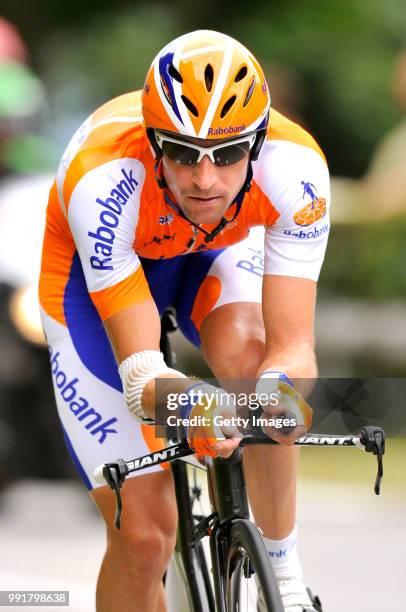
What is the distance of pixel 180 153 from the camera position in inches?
190

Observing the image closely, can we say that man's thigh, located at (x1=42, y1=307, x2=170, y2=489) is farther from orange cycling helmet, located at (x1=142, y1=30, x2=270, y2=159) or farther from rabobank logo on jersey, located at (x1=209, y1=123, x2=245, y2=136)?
rabobank logo on jersey, located at (x1=209, y1=123, x2=245, y2=136)

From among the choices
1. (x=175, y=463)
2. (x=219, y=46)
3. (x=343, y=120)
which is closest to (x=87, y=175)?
(x=219, y=46)

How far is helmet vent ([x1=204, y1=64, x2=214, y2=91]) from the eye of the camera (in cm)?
482

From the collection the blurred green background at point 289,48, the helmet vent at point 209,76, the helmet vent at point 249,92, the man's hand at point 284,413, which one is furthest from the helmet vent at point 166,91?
the blurred green background at point 289,48

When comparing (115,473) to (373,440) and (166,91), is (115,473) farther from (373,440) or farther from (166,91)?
(166,91)

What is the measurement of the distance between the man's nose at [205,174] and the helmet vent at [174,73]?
0.28 m

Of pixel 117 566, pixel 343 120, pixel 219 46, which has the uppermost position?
pixel 343 120

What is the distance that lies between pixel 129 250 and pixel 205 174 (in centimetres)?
44

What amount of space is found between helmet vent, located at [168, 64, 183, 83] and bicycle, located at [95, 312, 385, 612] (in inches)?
45.5

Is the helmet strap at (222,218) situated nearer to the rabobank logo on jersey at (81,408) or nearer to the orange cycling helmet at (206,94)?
the orange cycling helmet at (206,94)

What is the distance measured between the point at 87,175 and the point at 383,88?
33.3ft

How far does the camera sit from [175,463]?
17.9 ft

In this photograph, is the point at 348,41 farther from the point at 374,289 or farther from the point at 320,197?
the point at 320,197
